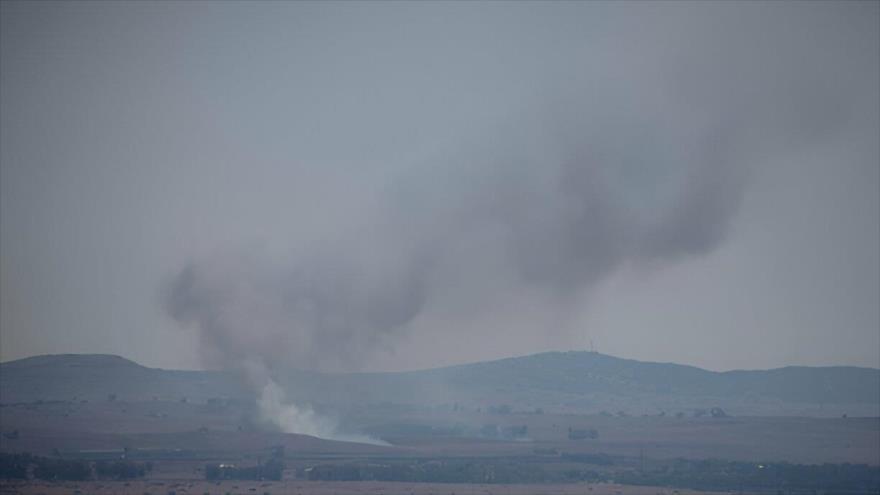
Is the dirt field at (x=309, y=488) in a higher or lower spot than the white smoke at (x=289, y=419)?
lower

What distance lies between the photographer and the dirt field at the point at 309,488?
317 ft

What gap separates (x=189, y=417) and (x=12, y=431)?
32.8 metres

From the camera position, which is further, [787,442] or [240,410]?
[240,410]

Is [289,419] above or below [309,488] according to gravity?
above

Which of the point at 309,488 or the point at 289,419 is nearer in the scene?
the point at 309,488

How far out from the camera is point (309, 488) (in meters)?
100

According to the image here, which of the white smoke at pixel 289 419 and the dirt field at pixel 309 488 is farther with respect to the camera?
the white smoke at pixel 289 419

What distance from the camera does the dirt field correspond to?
96.8 metres

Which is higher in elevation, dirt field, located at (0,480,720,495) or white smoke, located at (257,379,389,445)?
white smoke, located at (257,379,389,445)

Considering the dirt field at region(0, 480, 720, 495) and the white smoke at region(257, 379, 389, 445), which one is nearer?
the dirt field at region(0, 480, 720, 495)

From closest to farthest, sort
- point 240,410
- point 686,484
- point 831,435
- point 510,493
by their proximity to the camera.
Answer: point 510,493 < point 686,484 < point 831,435 < point 240,410

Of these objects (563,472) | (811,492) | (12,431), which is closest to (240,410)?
(12,431)

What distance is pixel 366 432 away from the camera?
511ft

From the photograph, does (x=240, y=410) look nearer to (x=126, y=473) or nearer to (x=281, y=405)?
(x=281, y=405)
